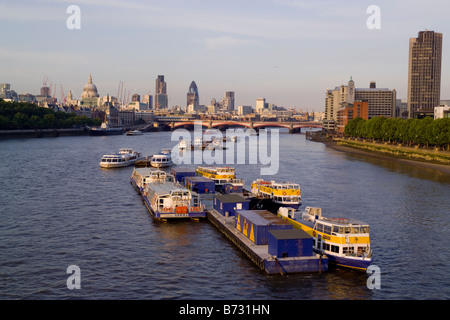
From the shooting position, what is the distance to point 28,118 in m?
142

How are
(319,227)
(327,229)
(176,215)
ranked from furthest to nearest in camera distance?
(176,215) < (319,227) < (327,229)

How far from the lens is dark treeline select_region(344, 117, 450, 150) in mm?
73625

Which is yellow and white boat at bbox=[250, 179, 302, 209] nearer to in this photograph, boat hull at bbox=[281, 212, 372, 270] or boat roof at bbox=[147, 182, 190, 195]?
boat roof at bbox=[147, 182, 190, 195]

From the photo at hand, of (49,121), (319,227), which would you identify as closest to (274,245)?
(319,227)

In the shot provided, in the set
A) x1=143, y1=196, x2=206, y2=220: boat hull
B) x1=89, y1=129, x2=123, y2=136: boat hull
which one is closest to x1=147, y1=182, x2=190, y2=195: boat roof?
x1=143, y1=196, x2=206, y2=220: boat hull

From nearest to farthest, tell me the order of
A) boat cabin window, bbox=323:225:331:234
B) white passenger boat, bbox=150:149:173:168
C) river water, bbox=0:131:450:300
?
river water, bbox=0:131:450:300, boat cabin window, bbox=323:225:331:234, white passenger boat, bbox=150:149:173:168

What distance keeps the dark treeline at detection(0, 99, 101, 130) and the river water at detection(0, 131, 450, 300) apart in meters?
88.0

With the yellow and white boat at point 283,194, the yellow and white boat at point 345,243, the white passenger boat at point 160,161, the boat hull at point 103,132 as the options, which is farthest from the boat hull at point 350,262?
the boat hull at point 103,132

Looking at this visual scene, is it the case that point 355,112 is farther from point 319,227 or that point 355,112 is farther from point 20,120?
point 319,227

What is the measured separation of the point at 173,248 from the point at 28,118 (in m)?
128

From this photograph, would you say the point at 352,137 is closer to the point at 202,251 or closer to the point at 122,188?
the point at 122,188

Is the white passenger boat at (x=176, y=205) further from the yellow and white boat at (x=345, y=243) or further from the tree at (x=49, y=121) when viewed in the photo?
the tree at (x=49, y=121)

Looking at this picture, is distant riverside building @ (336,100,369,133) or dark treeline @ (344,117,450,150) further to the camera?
distant riverside building @ (336,100,369,133)
